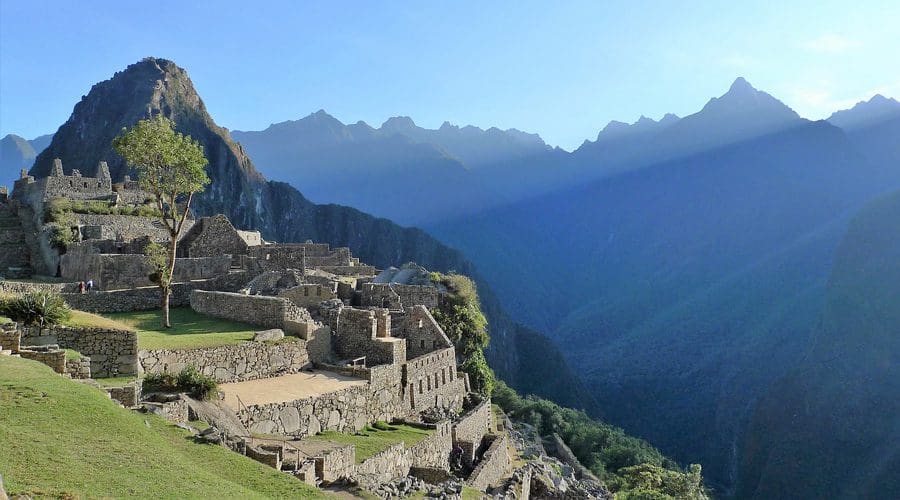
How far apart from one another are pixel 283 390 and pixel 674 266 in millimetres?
177364

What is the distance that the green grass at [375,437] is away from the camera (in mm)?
16250

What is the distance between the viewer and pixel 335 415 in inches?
693

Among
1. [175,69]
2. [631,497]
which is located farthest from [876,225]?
[175,69]

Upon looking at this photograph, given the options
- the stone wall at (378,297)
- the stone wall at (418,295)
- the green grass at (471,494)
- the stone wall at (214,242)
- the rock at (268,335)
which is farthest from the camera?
the stone wall at (214,242)

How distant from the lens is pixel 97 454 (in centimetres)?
821

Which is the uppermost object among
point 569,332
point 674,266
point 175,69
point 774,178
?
point 175,69

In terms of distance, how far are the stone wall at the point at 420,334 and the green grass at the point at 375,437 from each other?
5.77 m

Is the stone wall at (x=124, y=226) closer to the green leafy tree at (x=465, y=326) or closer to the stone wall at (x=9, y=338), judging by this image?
the green leafy tree at (x=465, y=326)

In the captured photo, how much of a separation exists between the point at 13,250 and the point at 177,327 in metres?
19.5

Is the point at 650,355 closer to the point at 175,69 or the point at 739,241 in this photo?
the point at 739,241

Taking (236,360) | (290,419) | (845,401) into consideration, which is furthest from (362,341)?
(845,401)

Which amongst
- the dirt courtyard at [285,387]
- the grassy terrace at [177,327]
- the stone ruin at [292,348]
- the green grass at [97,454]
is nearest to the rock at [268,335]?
the stone ruin at [292,348]

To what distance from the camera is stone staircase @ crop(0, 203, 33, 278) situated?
102ft

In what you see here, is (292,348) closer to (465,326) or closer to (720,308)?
(465,326)
